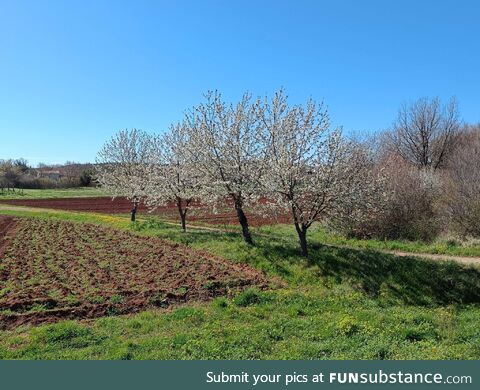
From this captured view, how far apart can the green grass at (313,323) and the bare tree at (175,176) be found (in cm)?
932

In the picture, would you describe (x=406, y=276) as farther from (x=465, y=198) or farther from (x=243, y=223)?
(x=465, y=198)

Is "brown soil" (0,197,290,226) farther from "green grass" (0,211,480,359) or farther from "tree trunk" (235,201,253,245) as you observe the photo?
"green grass" (0,211,480,359)

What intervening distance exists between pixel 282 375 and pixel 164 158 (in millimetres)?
23715

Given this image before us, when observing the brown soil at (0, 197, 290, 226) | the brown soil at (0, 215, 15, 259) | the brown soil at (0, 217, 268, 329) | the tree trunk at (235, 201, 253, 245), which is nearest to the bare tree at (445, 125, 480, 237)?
the brown soil at (0, 197, 290, 226)

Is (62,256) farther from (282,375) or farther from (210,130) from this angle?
(282,375)

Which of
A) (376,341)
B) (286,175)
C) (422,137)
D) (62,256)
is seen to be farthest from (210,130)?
(422,137)

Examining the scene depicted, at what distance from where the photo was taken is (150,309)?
1152 centimetres

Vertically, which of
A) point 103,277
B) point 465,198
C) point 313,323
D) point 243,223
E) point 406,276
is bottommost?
point 103,277

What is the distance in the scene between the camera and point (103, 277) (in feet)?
48.1

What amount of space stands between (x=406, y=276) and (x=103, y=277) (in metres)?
11.2

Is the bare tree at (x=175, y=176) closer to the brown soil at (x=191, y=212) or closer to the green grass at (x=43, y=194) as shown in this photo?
the brown soil at (x=191, y=212)

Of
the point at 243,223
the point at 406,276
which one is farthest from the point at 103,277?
the point at 406,276

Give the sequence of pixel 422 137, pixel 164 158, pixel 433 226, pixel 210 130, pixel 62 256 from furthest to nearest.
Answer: pixel 422 137
pixel 164 158
pixel 433 226
pixel 210 130
pixel 62 256

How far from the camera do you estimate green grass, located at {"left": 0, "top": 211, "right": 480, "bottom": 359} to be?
8.05m
